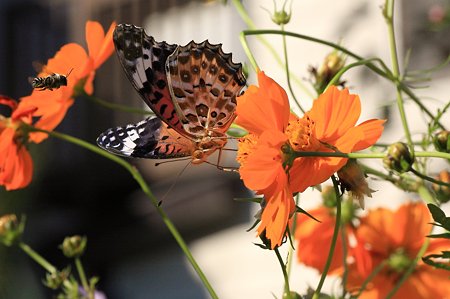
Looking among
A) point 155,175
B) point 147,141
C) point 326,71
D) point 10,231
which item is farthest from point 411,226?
point 155,175

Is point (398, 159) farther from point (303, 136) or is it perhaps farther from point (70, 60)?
point (70, 60)

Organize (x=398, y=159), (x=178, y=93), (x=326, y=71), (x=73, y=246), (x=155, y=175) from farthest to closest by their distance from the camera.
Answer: (x=155, y=175) < (x=73, y=246) < (x=326, y=71) < (x=178, y=93) < (x=398, y=159)

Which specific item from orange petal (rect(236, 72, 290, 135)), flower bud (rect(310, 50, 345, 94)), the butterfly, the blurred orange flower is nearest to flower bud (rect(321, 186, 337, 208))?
the blurred orange flower

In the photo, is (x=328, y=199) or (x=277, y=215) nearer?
(x=277, y=215)

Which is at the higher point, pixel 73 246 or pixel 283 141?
pixel 283 141

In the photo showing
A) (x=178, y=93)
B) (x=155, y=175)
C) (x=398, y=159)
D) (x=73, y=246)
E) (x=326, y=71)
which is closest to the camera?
(x=398, y=159)

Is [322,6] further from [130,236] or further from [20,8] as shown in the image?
[20,8]

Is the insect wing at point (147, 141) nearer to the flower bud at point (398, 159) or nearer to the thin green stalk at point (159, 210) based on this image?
the thin green stalk at point (159, 210)

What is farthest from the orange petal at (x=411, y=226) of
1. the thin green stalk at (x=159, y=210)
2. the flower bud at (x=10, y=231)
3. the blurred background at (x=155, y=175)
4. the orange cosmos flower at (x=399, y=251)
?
the blurred background at (x=155, y=175)
